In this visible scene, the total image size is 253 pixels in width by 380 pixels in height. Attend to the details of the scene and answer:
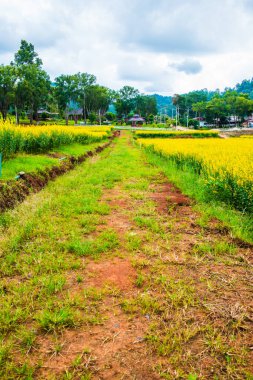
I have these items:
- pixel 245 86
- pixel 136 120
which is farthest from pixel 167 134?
pixel 245 86

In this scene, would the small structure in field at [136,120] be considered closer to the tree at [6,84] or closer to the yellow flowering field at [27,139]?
the tree at [6,84]

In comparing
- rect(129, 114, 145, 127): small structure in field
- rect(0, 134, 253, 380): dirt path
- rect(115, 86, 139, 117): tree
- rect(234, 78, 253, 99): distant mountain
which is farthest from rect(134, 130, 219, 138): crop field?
rect(234, 78, 253, 99): distant mountain

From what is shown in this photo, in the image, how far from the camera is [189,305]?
2885mm

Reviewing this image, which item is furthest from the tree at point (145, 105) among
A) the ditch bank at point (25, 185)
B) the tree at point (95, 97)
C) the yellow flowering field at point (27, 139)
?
the ditch bank at point (25, 185)

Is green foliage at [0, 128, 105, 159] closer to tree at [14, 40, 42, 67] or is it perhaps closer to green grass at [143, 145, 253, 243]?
green grass at [143, 145, 253, 243]

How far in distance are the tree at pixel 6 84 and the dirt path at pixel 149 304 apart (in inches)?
1824

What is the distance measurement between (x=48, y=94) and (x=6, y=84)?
14.9 meters

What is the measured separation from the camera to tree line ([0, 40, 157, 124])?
4641 centimetres

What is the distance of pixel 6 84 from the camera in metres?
44.5

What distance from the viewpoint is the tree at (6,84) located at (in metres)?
43.8

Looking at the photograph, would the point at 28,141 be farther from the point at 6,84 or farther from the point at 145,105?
the point at 145,105

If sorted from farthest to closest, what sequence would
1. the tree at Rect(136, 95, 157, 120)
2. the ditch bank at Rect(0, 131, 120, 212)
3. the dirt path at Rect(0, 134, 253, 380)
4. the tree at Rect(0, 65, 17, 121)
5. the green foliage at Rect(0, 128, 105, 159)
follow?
the tree at Rect(136, 95, 157, 120)
the tree at Rect(0, 65, 17, 121)
the green foliage at Rect(0, 128, 105, 159)
the ditch bank at Rect(0, 131, 120, 212)
the dirt path at Rect(0, 134, 253, 380)

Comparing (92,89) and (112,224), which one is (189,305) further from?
(92,89)

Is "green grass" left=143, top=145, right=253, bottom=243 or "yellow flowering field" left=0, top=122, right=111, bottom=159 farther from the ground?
"yellow flowering field" left=0, top=122, right=111, bottom=159
